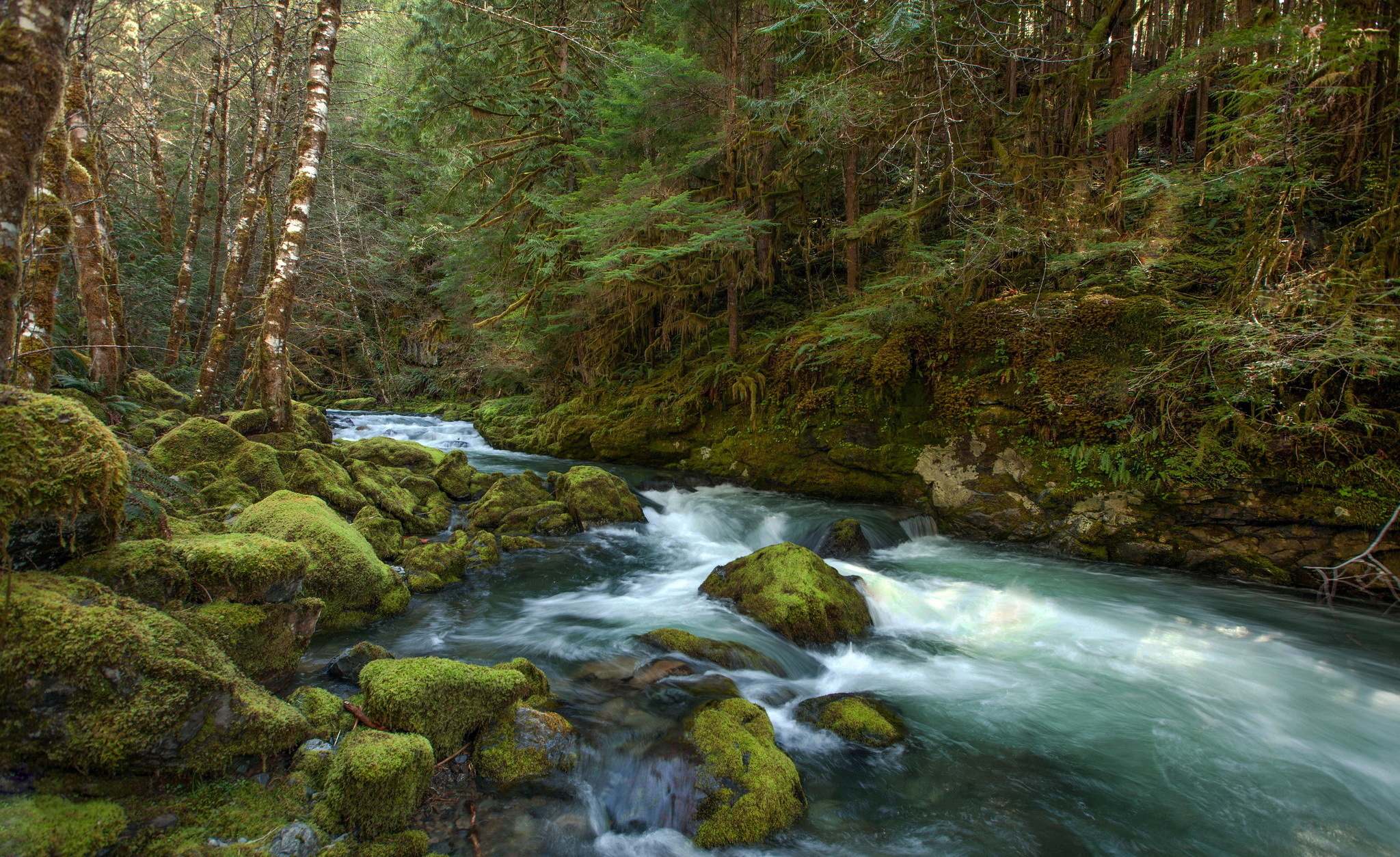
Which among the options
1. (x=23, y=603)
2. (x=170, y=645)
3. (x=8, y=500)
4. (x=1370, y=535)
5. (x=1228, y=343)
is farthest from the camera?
(x=1228, y=343)

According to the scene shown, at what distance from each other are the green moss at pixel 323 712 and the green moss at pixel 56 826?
2.68 ft

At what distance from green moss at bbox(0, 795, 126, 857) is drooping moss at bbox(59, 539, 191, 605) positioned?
1.05 metres

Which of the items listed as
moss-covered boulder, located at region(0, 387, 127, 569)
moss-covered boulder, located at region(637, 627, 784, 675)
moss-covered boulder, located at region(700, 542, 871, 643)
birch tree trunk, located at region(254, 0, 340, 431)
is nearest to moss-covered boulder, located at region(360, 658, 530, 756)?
moss-covered boulder, located at region(0, 387, 127, 569)

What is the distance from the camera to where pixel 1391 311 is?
5191 millimetres

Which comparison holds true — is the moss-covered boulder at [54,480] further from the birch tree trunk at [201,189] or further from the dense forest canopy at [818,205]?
the birch tree trunk at [201,189]

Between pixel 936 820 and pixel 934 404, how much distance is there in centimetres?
637

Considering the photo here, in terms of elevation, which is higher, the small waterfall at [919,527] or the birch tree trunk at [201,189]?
the birch tree trunk at [201,189]

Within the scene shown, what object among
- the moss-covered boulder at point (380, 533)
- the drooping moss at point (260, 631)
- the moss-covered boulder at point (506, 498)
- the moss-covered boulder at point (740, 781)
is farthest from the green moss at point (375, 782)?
the moss-covered boulder at point (506, 498)

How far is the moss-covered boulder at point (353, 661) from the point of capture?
3855mm

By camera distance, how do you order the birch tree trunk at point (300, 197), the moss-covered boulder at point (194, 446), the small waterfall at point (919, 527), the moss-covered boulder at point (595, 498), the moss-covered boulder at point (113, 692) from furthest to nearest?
1. the moss-covered boulder at point (595, 498)
2. the small waterfall at point (919, 527)
3. the birch tree trunk at point (300, 197)
4. the moss-covered boulder at point (194, 446)
5. the moss-covered boulder at point (113, 692)

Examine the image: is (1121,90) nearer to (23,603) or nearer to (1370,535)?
(1370,535)


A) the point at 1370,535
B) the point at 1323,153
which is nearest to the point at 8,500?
the point at 1370,535

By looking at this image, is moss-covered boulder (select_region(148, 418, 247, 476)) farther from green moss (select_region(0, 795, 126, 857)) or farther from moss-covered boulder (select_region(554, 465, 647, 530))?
green moss (select_region(0, 795, 126, 857))

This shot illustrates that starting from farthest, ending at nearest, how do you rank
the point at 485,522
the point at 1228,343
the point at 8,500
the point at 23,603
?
→ the point at 485,522 → the point at 1228,343 → the point at 8,500 → the point at 23,603
